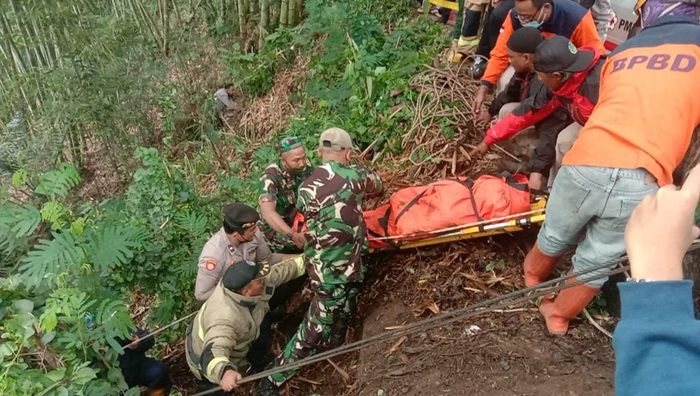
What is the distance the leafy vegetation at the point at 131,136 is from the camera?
2.94 metres

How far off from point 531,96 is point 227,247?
2490mm

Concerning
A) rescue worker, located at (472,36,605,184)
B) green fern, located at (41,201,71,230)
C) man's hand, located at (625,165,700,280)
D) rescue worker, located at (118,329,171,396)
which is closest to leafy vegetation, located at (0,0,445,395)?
green fern, located at (41,201,71,230)

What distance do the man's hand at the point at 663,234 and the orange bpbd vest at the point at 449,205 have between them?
7.91 feet

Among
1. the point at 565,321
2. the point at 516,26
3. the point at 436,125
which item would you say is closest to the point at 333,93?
the point at 436,125

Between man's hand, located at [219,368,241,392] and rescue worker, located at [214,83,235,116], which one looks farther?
rescue worker, located at [214,83,235,116]

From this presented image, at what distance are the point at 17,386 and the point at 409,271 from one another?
264 cm

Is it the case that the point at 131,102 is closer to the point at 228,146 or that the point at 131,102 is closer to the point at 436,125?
the point at 228,146

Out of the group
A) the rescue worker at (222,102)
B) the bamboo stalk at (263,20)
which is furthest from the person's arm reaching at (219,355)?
the bamboo stalk at (263,20)

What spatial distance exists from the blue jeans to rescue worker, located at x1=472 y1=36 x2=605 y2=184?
562 mm

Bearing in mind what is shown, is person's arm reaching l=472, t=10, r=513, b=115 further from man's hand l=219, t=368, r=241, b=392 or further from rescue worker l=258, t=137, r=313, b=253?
man's hand l=219, t=368, r=241, b=392

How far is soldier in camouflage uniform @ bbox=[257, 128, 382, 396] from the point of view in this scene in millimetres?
3705

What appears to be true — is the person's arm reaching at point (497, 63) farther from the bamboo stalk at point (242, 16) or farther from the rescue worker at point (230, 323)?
the bamboo stalk at point (242, 16)

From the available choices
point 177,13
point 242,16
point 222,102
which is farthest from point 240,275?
point 177,13

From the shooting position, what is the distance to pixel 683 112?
252cm
